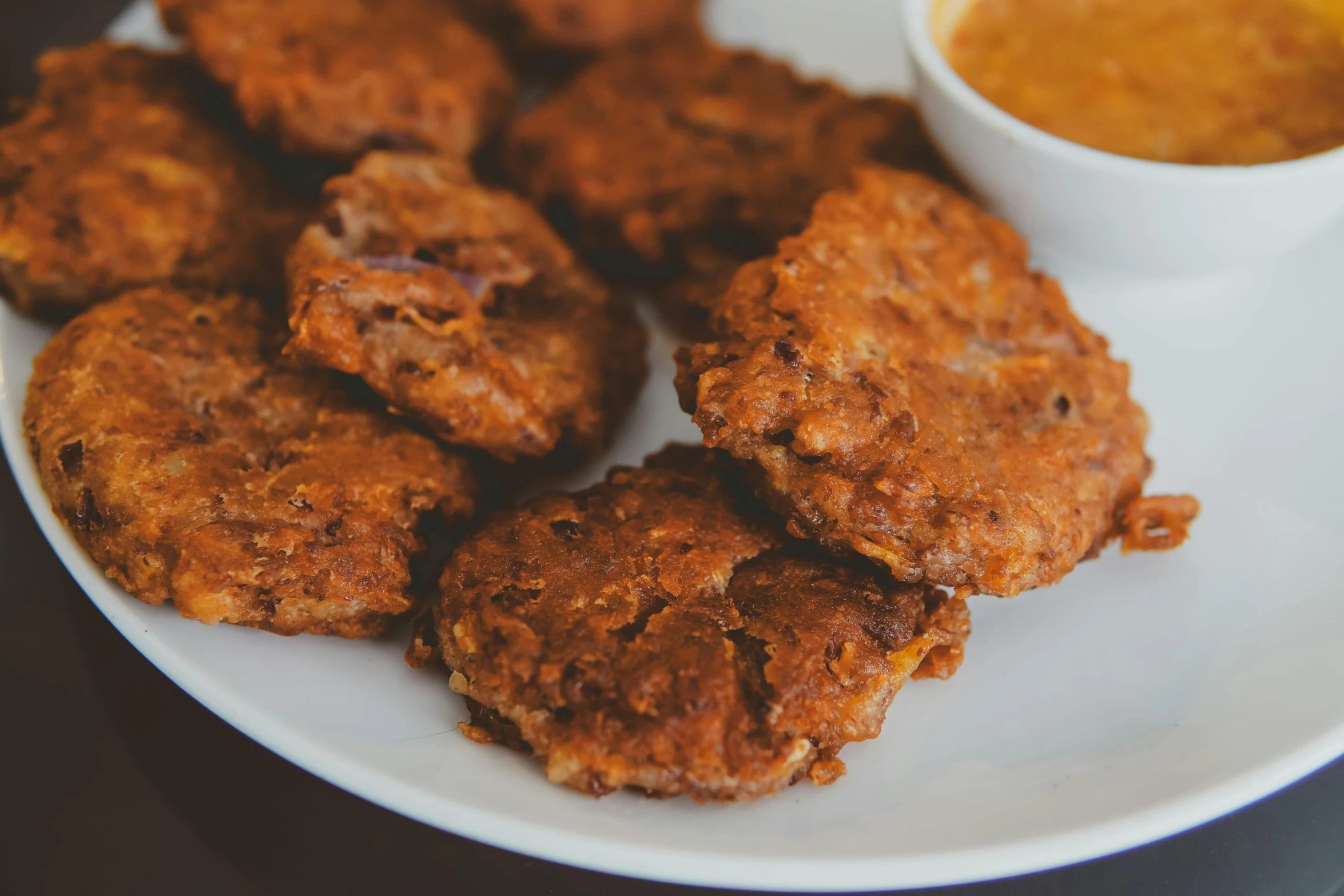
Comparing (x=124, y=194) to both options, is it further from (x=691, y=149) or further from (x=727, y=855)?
(x=727, y=855)

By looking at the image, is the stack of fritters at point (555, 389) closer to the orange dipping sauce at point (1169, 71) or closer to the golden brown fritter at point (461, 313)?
the golden brown fritter at point (461, 313)

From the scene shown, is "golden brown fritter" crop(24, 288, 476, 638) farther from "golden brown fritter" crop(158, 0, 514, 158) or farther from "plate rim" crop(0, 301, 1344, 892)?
"golden brown fritter" crop(158, 0, 514, 158)

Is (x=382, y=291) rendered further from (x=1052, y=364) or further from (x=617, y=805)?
(x=1052, y=364)

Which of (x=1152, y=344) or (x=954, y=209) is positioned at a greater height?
(x=954, y=209)

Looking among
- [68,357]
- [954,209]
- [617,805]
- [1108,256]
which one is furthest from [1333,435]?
[68,357]

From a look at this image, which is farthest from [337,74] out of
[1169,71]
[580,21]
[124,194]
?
[1169,71]

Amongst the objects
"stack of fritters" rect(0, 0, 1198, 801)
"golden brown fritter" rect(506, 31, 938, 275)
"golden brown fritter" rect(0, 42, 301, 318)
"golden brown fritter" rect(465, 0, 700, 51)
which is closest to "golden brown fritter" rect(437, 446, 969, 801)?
"stack of fritters" rect(0, 0, 1198, 801)

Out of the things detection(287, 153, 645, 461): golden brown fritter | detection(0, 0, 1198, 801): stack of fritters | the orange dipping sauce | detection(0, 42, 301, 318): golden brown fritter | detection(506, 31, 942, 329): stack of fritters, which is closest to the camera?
detection(0, 0, 1198, 801): stack of fritters
